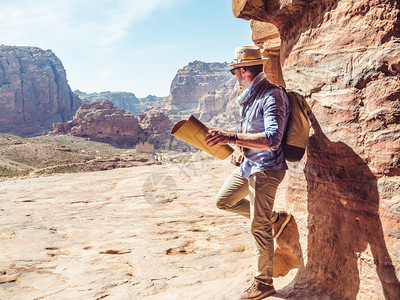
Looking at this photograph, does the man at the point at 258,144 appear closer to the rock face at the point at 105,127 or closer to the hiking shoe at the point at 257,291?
the hiking shoe at the point at 257,291

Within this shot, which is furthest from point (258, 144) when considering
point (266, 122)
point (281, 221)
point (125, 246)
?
point (125, 246)

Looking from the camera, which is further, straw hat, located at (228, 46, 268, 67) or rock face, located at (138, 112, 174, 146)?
rock face, located at (138, 112, 174, 146)

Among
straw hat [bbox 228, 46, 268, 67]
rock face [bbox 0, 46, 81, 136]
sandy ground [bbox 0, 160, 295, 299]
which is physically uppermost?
rock face [bbox 0, 46, 81, 136]

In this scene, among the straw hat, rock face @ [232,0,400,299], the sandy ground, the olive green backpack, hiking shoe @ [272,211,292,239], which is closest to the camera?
rock face @ [232,0,400,299]

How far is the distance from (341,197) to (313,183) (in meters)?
0.33

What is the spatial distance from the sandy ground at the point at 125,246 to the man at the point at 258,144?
1.09ft

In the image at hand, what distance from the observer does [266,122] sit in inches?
88.0

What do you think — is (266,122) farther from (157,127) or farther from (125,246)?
(157,127)

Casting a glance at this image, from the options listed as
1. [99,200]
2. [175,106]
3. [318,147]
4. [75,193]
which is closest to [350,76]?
[318,147]

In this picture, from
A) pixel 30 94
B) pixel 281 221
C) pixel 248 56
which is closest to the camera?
pixel 248 56

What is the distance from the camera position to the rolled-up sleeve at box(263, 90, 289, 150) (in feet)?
7.14

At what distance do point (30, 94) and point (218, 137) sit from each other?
10461cm

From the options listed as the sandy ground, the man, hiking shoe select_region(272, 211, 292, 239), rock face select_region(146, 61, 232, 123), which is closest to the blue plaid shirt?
the man

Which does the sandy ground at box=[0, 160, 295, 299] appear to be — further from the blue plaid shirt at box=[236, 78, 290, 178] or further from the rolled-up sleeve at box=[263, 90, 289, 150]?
the rolled-up sleeve at box=[263, 90, 289, 150]
